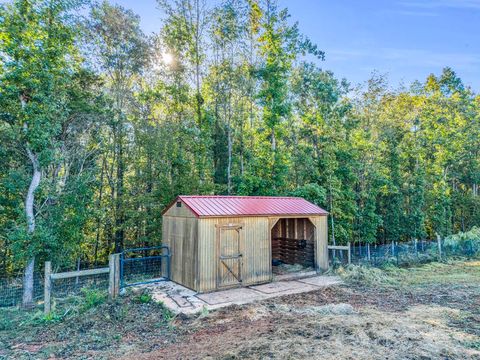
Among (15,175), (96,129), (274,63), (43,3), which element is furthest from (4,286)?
(274,63)

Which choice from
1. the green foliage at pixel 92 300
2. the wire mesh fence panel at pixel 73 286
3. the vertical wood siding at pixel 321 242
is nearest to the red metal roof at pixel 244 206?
the vertical wood siding at pixel 321 242

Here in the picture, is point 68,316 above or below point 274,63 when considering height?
Answer: below

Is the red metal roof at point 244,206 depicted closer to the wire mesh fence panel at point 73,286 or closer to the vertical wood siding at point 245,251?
the vertical wood siding at point 245,251

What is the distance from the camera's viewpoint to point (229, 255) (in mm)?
9102

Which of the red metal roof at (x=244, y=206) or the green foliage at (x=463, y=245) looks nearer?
the red metal roof at (x=244, y=206)

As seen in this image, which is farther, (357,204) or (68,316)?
(357,204)

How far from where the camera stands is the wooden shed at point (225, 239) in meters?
8.69

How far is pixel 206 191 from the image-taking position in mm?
15359

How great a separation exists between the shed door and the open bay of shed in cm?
32

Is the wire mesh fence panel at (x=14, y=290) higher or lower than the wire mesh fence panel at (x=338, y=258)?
lower

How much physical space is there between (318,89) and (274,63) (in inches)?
132

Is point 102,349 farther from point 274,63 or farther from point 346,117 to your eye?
point 346,117

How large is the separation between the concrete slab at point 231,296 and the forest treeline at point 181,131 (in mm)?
5980

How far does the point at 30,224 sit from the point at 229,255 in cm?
688
